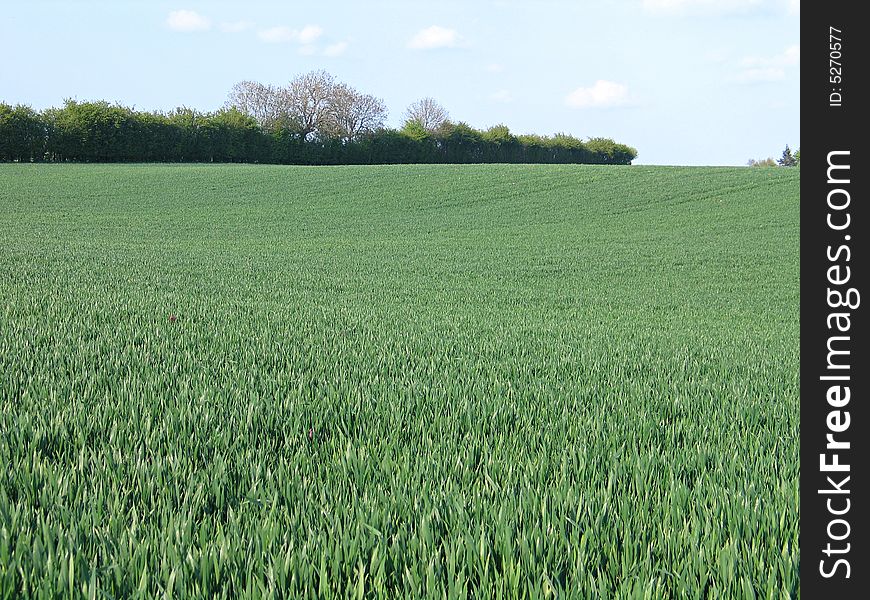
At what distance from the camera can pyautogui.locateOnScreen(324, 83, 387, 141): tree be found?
68875 millimetres

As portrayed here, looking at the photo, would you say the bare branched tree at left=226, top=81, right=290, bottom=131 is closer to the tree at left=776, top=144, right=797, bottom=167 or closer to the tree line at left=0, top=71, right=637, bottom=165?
the tree line at left=0, top=71, right=637, bottom=165

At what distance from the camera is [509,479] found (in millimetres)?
3055

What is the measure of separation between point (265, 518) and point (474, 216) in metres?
29.3

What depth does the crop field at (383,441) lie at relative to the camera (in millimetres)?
2287

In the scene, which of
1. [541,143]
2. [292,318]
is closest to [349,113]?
[541,143]

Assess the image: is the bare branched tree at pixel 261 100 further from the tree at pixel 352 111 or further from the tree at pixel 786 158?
the tree at pixel 786 158

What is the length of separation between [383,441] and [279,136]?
6152 cm

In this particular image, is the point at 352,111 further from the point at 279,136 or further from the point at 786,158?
the point at 786,158

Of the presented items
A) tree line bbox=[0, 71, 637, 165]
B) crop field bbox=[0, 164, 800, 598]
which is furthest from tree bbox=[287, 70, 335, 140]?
crop field bbox=[0, 164, 800, 598]

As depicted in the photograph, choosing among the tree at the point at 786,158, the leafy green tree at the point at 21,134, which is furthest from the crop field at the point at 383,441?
the tree at the point at 786,158

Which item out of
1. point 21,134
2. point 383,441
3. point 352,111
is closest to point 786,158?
point 352,111

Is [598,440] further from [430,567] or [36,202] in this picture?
[36,202]

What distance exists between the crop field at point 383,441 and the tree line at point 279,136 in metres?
47.5
